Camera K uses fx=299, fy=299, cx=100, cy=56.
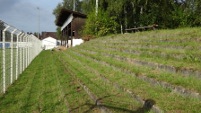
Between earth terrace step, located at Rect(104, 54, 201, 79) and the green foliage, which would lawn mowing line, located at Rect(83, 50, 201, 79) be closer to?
earth terrace step, located at Rect(104, 54, 201, 79)

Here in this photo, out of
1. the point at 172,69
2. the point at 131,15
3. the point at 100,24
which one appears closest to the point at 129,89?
the point at 172,69

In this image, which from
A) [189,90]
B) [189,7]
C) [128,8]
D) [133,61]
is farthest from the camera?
[128,8]

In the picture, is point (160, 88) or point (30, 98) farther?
point (30, 98)

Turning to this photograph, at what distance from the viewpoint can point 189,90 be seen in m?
5.45

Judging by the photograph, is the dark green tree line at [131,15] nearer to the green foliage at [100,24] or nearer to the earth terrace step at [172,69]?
the green foliage at [100,24]

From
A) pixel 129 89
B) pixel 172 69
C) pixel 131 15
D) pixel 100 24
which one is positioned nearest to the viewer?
pixel 129 89

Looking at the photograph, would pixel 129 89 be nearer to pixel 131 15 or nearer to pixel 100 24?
pixel 100 24

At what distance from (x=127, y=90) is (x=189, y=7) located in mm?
17229

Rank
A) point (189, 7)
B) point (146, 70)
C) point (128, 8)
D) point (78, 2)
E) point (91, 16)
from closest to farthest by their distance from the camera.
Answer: point (146, 70) < point (189, 7) < point (91, 16) < point (128, 8) < point (78, 2)

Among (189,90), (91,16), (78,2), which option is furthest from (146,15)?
(78,2)

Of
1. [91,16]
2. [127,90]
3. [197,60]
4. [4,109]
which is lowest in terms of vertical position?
[4,109]

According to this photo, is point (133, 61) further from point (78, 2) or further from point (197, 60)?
point (78, 2)

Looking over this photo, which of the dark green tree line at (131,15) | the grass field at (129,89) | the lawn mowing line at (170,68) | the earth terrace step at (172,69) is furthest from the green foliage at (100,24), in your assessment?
the earth terrace step at (172,69)

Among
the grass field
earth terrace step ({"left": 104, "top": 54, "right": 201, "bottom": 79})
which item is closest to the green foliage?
the grass field
